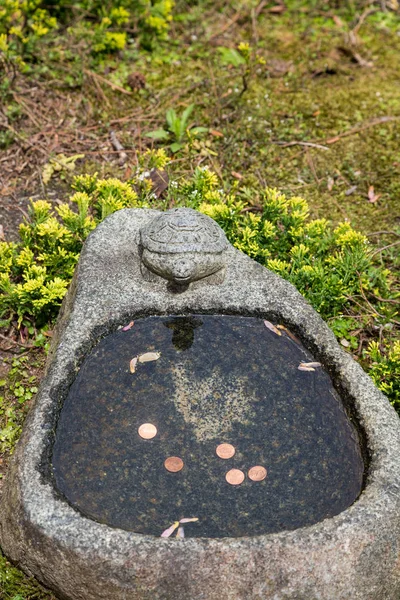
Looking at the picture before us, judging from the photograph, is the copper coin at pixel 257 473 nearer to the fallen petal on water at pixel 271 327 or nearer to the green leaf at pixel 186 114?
the fallen petal on water at pixel 271 327

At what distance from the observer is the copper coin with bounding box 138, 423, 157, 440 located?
10.4ft

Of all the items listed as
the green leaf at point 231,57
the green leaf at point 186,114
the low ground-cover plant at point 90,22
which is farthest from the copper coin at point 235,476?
the green leaf at point 231,57

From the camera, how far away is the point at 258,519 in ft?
9.54

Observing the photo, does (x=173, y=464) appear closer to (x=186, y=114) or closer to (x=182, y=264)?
(x=182, y=264)

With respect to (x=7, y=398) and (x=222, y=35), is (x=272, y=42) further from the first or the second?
(x=7, y=398)

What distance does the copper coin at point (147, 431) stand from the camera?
10.4ft

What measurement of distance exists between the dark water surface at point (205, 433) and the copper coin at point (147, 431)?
33mm

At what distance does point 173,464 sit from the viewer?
3076 mm

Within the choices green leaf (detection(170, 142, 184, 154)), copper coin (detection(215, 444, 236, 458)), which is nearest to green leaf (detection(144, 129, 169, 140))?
green leaf (detection(170, 142, 184, 154))

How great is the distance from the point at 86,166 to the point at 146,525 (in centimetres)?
314

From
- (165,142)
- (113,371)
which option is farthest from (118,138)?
(113,371)

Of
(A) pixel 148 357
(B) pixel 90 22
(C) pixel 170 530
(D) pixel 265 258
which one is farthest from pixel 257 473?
(B) pixel 90 22

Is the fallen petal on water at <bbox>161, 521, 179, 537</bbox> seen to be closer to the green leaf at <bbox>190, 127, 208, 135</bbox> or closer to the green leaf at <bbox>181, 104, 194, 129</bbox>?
the green leaf at <bbox>190, 127, 208, 135</bbox>

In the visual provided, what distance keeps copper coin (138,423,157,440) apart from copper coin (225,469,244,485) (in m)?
0.38
